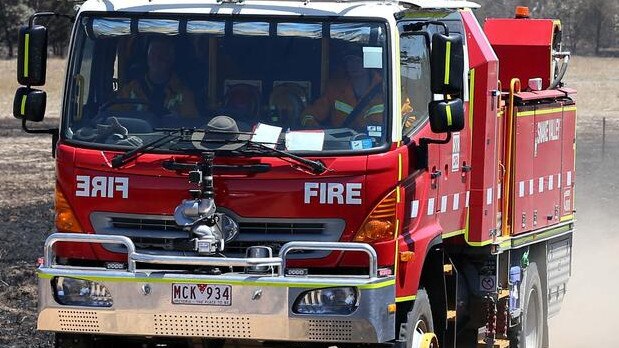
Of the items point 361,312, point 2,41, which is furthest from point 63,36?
point 361,312

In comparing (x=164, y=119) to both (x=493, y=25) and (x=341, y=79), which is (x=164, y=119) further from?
(x=493, y=25)

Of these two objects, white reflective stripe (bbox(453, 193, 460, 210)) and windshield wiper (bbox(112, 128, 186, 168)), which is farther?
white reflective stripe (bbox(453, 193, 460, 210))

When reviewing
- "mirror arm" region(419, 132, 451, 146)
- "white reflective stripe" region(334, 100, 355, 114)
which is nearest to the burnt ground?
"white reflective stripe" region(334, 100, 355, 114)

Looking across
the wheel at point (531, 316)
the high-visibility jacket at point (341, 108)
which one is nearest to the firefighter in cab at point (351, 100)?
the high-visibility jacket at point (341, 108)

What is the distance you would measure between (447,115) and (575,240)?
11.4 m

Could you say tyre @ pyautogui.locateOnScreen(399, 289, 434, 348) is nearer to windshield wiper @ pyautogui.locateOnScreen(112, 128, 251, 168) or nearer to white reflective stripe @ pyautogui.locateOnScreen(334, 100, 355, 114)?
white reflective stripe @ pyautogui.locateOnScreen(334, 100, 355, 114)

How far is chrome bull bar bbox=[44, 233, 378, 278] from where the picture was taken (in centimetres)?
807

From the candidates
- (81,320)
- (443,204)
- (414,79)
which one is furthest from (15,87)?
(81,320)

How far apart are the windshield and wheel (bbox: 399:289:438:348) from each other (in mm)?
1112

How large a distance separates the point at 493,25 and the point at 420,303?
14.1 ft

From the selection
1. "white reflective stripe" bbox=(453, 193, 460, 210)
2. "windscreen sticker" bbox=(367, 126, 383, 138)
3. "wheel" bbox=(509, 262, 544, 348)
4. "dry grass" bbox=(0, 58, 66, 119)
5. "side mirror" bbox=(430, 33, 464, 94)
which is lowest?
"dry grass" bbox=(0, 58, 66, 119)

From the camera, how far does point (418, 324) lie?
357 inches

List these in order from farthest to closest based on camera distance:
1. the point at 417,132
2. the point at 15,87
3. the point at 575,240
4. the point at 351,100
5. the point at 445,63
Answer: the point at 15,87, the point at 575,240, the point at 417,132, the point at 351,100, the point at 445,63

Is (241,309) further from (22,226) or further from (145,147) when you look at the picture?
(22,226)
